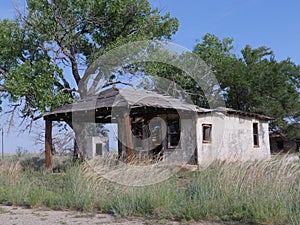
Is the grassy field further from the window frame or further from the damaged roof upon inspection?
the window frame

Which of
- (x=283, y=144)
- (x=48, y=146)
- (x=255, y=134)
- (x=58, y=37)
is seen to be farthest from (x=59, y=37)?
(x=283, y=144)

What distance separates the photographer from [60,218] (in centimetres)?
723

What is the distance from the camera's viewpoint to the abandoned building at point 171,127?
14867 millimetres

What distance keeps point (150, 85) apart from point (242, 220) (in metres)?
17.6

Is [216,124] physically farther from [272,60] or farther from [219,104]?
[272,60]

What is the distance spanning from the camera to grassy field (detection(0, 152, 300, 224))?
6.44 meters

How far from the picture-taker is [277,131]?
92.7 feet

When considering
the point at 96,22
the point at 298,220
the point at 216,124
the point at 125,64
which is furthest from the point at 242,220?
the point at 96,22

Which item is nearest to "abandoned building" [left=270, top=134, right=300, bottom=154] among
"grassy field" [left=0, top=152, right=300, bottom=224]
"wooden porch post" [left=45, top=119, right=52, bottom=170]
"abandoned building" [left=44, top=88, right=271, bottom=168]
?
"abandoned building" [left=44, top=88, right=271, bottom=168]

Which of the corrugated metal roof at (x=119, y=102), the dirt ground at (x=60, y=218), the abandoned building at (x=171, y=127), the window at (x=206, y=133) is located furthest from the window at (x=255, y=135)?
the dirt ground at (x=60, y=218)

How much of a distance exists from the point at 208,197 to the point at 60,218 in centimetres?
299

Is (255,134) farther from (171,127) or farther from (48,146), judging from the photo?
(48,146)

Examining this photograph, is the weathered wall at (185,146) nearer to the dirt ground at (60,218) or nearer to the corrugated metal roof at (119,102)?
the corrugated metal roof at (119,102)

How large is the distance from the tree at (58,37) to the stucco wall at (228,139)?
624 centimetres
